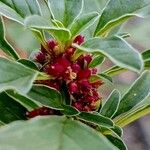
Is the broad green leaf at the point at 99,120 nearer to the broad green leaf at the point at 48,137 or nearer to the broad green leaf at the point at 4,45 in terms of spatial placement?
the broad green leaf at the point at 48,137

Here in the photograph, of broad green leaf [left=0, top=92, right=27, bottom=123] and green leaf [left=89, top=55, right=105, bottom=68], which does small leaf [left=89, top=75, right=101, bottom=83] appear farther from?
broad green leaf [left=0, top=92, right=27, bottom=123]

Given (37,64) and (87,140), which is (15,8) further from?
(87,140)

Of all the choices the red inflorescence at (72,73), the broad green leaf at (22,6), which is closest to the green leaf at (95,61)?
the red inflorescence at (72,73)

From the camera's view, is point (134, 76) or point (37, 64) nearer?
point (37, 64)

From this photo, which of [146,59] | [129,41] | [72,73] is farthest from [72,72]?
[129,41]

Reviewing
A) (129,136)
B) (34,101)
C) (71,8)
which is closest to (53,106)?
(34,101)

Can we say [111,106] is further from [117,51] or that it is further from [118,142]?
[117,51]
